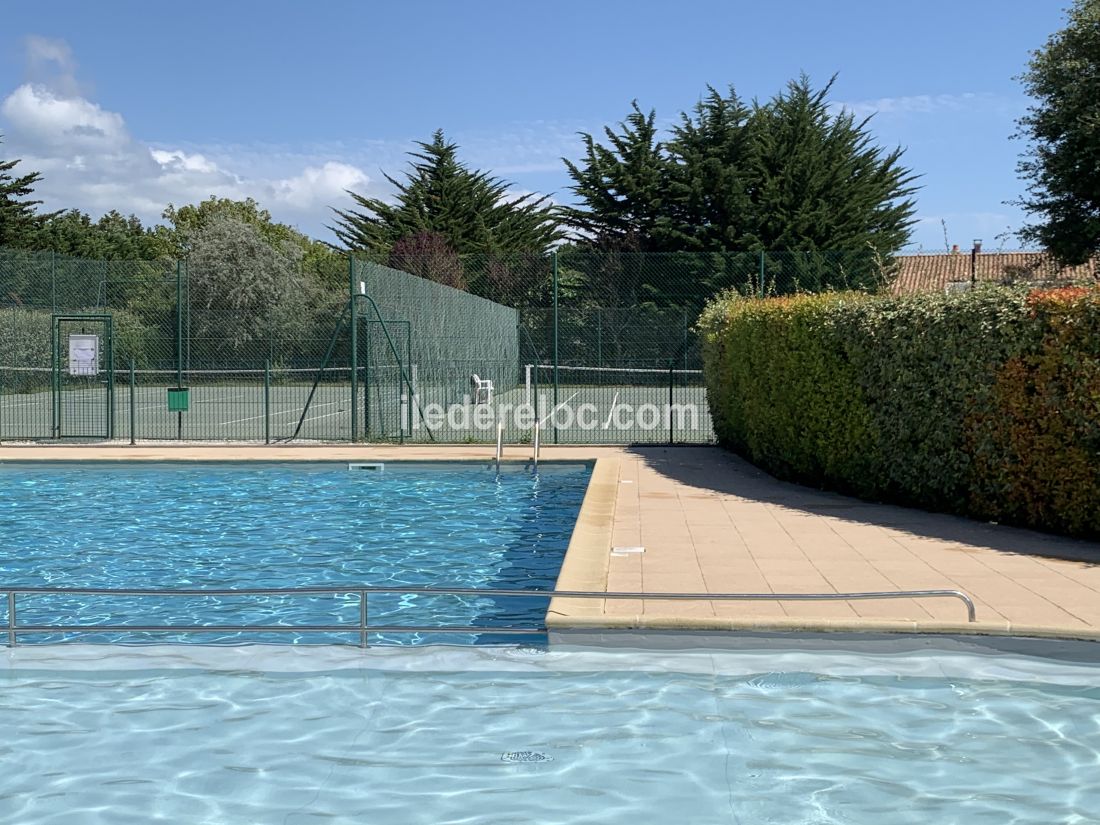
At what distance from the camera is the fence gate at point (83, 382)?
20078 mm

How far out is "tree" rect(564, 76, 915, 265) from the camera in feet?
147

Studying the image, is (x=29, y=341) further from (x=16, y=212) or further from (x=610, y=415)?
(x=16, y=212)

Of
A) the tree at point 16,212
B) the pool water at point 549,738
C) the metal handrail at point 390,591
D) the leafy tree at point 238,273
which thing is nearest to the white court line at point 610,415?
the metal handrail at point 390,591

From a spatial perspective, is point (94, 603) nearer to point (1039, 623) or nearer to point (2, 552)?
point (2, 552)

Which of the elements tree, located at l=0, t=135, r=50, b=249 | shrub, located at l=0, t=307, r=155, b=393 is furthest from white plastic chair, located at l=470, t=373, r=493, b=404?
tree, located at l=0, t=135, r=50, b=249

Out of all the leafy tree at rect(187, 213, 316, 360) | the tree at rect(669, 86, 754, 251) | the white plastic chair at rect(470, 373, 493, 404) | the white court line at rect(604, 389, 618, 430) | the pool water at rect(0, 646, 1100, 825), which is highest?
the tree at rect(669, 86, 754, 251)

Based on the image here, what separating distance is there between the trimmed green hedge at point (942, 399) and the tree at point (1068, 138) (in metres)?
17.9

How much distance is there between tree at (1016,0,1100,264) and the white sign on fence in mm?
22513

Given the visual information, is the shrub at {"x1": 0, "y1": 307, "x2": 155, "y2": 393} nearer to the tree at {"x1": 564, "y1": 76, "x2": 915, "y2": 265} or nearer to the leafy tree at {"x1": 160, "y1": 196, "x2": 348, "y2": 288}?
the tree at {"x1": 564, "y1": 76, "x2": 915, "y2": 265}

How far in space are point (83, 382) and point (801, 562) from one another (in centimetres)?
2099

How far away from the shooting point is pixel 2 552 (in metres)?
10.6

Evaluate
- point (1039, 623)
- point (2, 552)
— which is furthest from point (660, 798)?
point (2, 552)

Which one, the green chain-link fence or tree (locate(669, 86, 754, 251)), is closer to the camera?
the green chain-link fence

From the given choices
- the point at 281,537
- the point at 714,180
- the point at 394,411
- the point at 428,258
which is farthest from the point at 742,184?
the point at 281,537
